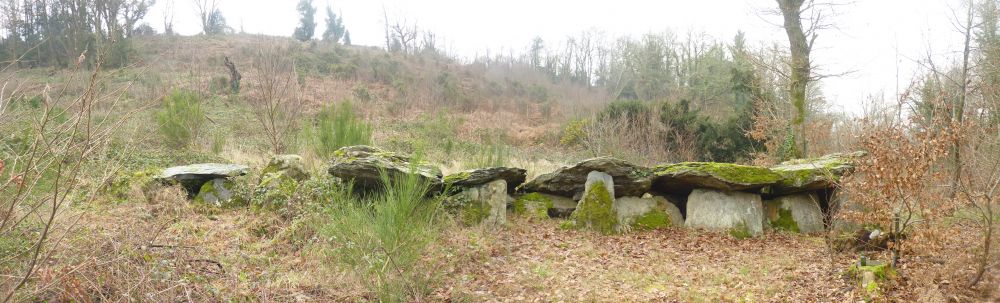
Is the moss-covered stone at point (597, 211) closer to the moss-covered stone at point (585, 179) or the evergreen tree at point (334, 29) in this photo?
the moss-covered stone at point (585, 179)

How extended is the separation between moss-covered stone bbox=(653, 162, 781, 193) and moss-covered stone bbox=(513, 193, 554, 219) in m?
1.52

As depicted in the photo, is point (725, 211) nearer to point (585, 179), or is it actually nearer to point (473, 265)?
point (585, 179)

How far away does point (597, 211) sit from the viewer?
751 centimetres

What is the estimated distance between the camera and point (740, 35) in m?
25.8

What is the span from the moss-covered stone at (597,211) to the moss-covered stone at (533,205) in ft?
1.87

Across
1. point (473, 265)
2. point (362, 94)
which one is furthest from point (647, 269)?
point (362, 94)

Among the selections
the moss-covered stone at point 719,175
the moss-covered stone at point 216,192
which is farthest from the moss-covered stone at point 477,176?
the moss-covered stone at point 216,192

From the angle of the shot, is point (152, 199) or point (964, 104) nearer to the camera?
point (152, 199)

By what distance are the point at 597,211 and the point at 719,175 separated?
1.57 metres

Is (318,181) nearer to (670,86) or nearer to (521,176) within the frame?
(521,176)

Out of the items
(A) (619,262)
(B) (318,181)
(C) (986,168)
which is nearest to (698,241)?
(A) (619,262)

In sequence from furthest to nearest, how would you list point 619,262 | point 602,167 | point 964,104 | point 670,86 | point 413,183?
point 670,86 < point 964,104 < point 602,167 < point 619,262 < point 413,183

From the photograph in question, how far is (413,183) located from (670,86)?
951 inches

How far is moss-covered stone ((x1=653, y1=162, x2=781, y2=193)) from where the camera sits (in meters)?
7.39
